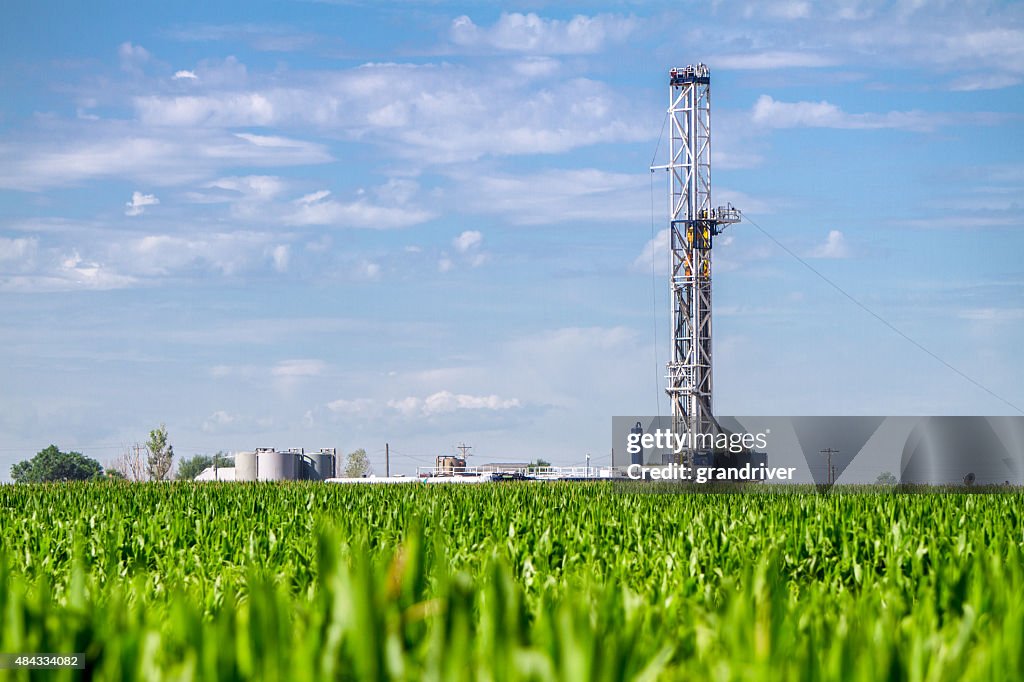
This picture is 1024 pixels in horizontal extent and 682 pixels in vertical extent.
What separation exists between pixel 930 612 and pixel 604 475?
65.8 meters

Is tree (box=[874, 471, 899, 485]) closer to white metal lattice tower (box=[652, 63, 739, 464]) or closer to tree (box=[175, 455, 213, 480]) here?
white metal lattice tower (box=[652, 63, 739, 464])

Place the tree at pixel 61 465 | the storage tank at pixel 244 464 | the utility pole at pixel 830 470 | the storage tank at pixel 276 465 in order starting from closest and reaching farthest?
the utility pole at pixel 830 470 < the storage tank at pixel 276 465 < the storage tank at pixel 244 464 < the tree at pixel 61 465

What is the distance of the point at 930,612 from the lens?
16.5 feet

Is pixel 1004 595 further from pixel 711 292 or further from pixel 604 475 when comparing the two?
pixel 604 475

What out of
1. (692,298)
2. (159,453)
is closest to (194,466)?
(159,453)

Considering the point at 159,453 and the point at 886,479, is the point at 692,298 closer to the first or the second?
the point at 886,479

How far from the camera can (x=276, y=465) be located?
70312 mm

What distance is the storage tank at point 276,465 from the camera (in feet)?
230

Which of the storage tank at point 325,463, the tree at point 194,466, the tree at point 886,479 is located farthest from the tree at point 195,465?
the tree at point 886,479

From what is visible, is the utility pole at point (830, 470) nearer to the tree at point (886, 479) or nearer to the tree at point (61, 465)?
the tree at point (886, 479)

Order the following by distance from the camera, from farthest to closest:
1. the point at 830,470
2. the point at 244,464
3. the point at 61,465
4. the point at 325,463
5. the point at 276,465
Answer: the point at 61,465 → the point at 325,463 → the point at 244,464 → the point at 276,465 → the point at 830,470

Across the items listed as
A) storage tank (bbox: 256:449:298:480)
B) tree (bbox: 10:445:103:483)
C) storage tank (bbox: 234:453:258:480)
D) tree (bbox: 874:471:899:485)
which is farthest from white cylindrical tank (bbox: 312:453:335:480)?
tree (bbox: 10:445:103:483)

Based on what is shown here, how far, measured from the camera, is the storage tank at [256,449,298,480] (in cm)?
7025

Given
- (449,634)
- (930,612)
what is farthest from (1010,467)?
(449,634)
